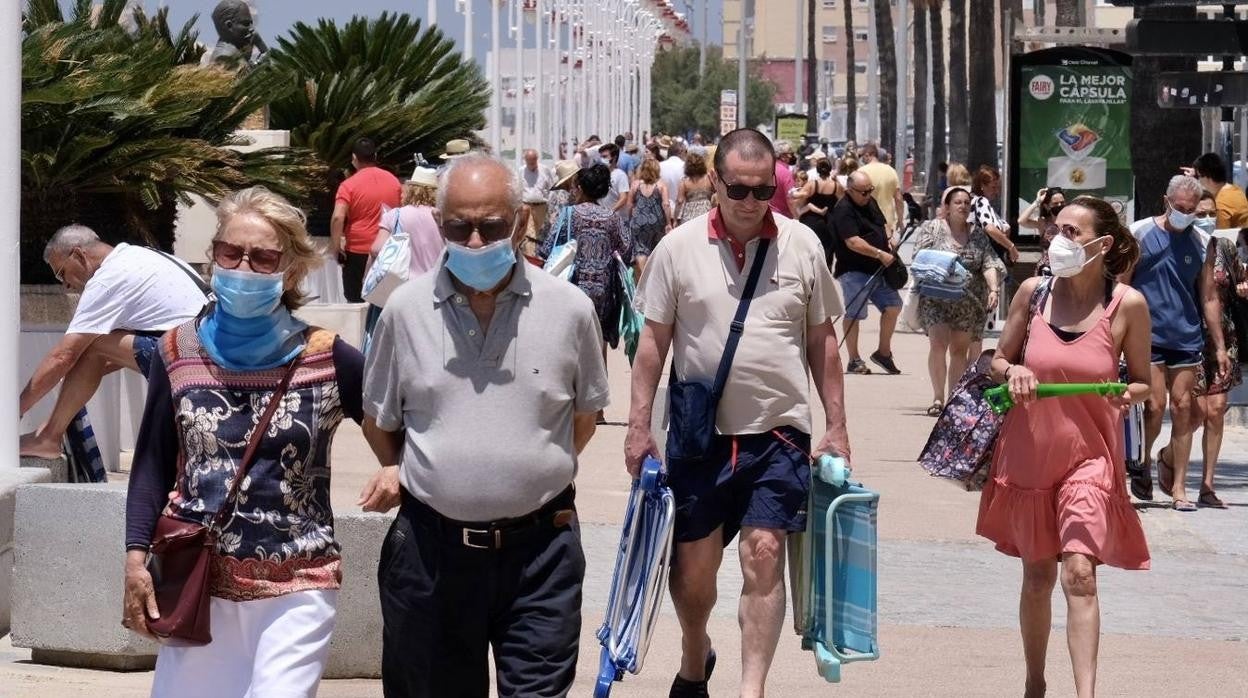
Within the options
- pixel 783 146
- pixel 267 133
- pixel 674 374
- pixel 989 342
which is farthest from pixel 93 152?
pixel 783 146

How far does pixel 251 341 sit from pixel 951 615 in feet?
14.6

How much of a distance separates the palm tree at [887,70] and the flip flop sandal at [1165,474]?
42797 millimetres

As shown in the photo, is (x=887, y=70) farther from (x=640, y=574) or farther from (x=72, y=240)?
(x=640, y=574)

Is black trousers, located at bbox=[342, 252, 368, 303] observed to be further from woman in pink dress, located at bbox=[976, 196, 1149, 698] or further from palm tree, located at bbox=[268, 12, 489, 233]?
woman in pink dress, located at bbox=[976, 196, 1149, 698]

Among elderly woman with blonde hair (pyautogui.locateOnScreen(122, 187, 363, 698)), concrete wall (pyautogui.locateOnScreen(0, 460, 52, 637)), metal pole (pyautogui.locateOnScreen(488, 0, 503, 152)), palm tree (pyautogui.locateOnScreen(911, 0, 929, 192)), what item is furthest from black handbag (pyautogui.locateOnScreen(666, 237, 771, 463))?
palm tree (pyautogui.locateOnScreen(911, 0, 929, 192))

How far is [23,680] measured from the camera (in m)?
6.87

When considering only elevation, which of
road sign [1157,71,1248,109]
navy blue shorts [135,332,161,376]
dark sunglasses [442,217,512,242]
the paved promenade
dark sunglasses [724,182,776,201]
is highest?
road sign [1157,71,1248,109]

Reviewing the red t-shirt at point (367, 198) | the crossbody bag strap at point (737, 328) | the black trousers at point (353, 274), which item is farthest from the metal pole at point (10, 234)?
the black trousers at point (353, 274)

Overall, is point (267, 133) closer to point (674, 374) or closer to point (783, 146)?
point (674, 374)

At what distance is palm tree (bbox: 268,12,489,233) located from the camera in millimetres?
19266

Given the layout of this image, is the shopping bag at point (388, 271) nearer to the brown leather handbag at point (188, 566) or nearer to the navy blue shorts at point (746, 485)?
the navy blue shorts at point (746, 485)

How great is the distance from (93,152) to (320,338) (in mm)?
8405

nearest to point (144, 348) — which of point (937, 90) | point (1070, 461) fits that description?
point (1070, 461)

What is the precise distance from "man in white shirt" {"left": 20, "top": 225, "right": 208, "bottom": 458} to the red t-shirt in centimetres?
767
